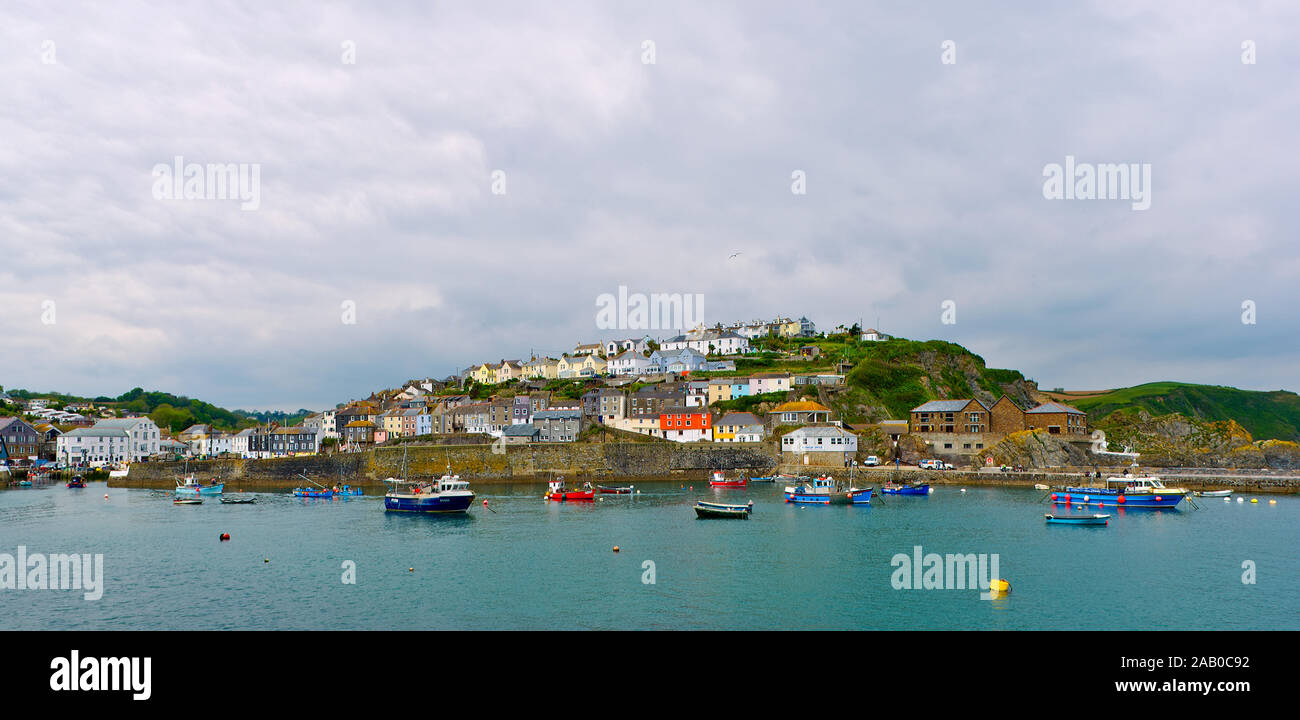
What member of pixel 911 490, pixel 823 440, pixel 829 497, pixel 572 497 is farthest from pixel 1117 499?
pixel 572 497

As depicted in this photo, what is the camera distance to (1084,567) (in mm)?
28234

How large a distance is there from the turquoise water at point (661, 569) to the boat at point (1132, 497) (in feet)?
6.96

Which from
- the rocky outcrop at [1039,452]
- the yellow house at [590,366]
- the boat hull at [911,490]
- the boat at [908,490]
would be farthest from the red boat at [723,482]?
the yellow house at [590,366]

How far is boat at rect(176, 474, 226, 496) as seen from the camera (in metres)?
64.4

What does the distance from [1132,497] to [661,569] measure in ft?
115

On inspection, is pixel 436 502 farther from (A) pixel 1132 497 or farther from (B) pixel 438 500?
(A) pixel 1132 497

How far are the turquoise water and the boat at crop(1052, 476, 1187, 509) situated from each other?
83.6 inches

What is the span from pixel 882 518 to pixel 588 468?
35390 mm

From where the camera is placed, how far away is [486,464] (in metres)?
71.7

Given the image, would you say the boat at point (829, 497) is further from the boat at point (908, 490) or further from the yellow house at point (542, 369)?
the yellow house at point (542, 369)
